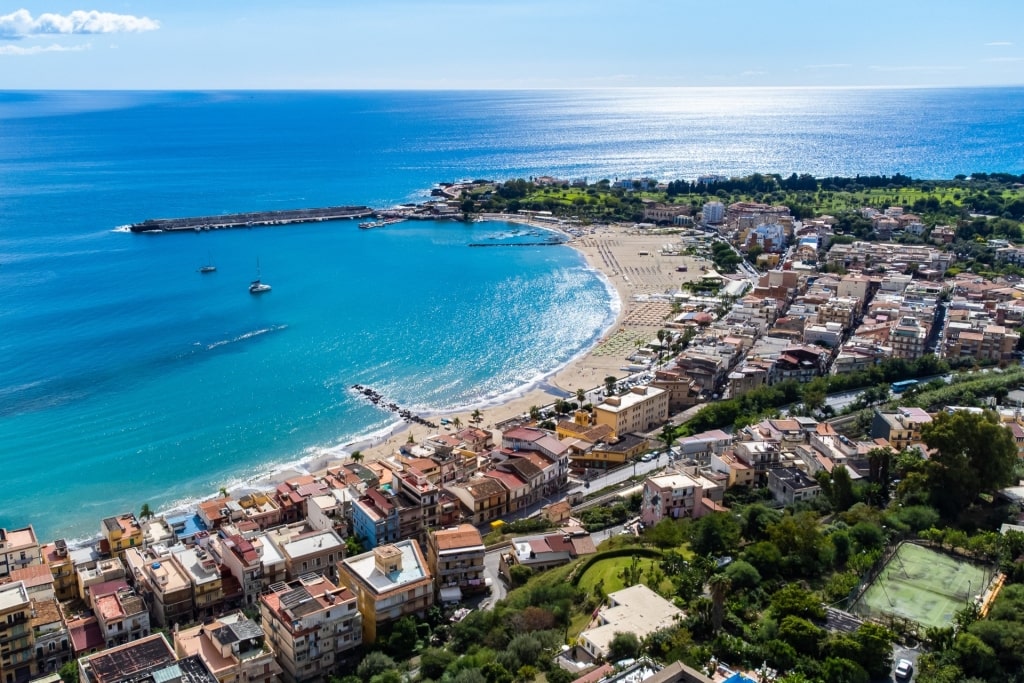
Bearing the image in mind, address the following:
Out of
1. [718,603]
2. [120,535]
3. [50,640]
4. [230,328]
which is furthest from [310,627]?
[230,328]

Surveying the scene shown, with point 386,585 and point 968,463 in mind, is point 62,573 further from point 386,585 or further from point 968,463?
point 968,463

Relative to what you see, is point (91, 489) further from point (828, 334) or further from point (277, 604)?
point (828, 334)

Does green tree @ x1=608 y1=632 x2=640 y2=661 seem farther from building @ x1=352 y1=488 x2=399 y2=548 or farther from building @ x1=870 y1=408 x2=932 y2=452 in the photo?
building @ x1=870 y1=408 x2=932 y2=452

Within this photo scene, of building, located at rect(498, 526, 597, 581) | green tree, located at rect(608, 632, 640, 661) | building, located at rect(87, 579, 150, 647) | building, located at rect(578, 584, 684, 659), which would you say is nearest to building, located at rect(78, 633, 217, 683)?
building, located at rect(87, 579, 150, 647)

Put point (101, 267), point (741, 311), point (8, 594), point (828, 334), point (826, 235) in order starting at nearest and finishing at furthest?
point (8, 594), point (828, 334), point (741, 311), point (101, 267), point (826, 235)

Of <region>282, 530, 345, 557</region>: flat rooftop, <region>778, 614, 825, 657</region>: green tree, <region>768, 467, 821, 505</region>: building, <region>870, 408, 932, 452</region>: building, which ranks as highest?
<region>778, 614, 825, 657</region>: green tree

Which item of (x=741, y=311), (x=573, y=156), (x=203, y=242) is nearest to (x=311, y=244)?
(x=203, y=242)
